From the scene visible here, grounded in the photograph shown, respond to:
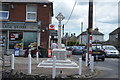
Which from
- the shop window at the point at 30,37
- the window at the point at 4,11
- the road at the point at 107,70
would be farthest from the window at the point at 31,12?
the road at the point at 107,70

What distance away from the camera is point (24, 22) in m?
21.1

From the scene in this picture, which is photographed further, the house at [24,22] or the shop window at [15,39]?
the shop window at [15,39]

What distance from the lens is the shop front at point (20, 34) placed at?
21062 mm

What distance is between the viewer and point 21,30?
21.2 m

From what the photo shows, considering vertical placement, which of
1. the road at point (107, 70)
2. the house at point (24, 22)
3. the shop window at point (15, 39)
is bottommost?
the road at point (107, 70)

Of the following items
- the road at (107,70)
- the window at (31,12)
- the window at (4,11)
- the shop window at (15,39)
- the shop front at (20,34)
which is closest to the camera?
the road at (107,70)

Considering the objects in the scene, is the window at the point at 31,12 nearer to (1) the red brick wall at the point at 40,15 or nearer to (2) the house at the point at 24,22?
(2) the house at the point at 24,22

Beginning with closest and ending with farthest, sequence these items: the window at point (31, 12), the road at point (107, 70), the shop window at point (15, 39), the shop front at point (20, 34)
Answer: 1. the road at point (107, 70)
2. the shop front at point (20, 34)
3. the shop window at point (15, 39)
4. the window at point (31, 12)

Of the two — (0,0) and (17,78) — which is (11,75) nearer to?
(17,78)

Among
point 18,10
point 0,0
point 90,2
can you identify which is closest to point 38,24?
point 18,10

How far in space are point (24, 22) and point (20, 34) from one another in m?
1.35

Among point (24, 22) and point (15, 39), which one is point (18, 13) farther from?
point (15, 39)

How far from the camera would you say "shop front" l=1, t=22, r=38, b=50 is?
21062 mm

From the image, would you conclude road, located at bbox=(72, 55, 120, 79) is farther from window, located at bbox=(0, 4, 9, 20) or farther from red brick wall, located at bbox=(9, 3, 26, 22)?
window, located at bbox=(0, 4, 9, 20)
